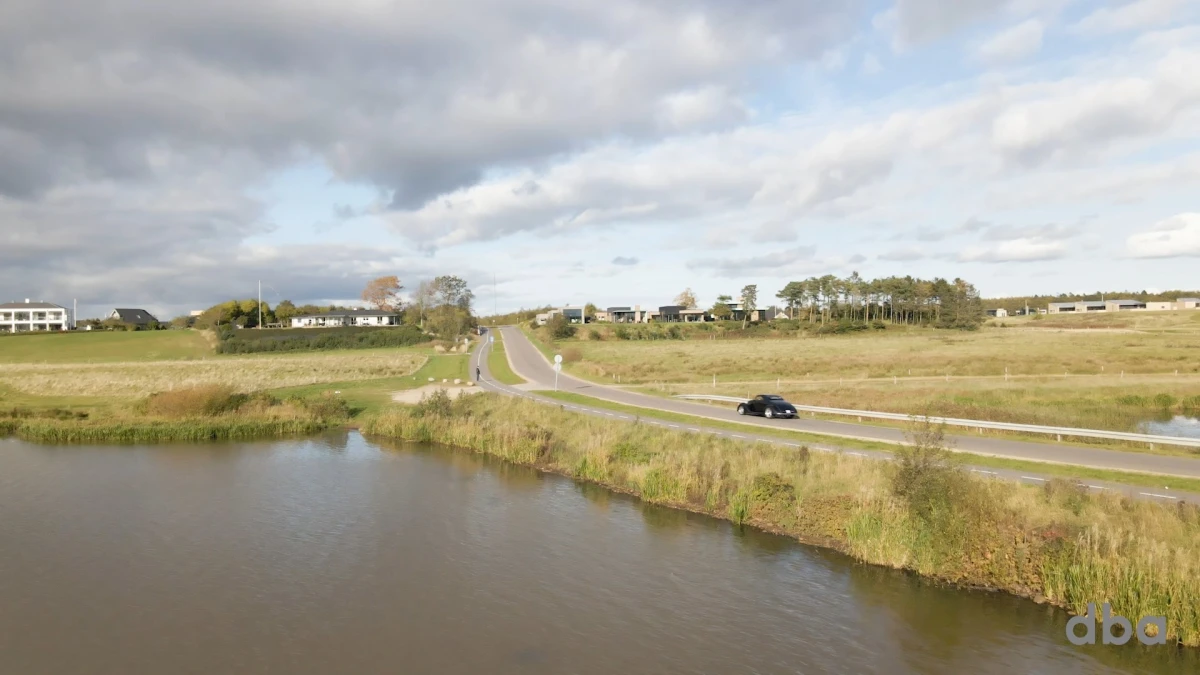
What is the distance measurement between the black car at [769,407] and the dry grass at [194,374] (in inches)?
1488

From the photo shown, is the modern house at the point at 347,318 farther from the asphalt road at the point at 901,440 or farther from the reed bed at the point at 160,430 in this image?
the reed bed at the point at 160,430

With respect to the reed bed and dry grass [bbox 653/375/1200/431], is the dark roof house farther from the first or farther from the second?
dry grass [bbox 653/375/1200/431]

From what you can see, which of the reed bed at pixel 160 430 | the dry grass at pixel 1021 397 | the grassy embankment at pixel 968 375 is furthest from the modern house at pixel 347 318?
the dry grass at pixel 1021 397

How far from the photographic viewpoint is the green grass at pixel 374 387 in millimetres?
48281

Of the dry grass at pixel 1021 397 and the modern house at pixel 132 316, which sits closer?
the dry grass at pixel 1021 397

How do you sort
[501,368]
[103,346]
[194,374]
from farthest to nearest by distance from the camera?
[103,346] < [501,368] < [194,374]

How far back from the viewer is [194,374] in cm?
6838

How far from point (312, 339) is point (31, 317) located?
332ft

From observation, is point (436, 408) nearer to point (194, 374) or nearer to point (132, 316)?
point (194, 374)

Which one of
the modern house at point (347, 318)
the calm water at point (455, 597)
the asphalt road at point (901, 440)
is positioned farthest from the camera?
the modern house at point (347, 318)

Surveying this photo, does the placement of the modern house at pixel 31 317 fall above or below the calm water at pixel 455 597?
above

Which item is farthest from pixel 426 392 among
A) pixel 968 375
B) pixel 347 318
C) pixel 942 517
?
pixel 347 318

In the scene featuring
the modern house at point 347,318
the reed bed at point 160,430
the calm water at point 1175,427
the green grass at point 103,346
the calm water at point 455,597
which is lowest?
the calm water at point 455,597

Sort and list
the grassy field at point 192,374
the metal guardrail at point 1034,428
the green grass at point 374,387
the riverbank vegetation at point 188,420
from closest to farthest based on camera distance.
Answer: the metal guardrail at point 1034,428
the riverbank vegetation at point 188,420
the green grass at point 374,387
the grassy field at point 192,374
